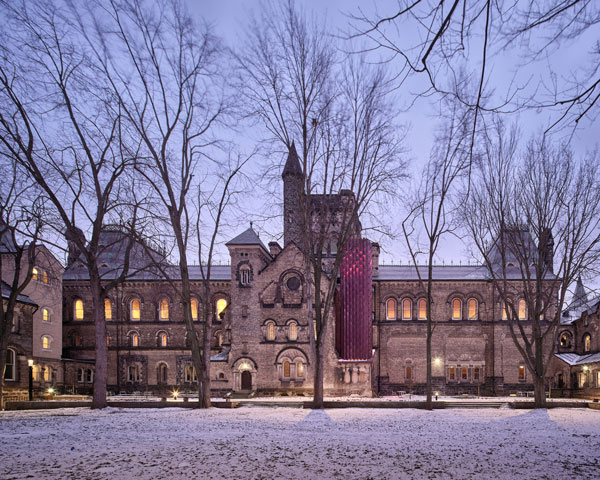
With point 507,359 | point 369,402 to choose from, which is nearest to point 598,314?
point 507,359

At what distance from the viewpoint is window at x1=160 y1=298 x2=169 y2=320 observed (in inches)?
1857

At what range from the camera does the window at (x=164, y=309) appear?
47166 mm

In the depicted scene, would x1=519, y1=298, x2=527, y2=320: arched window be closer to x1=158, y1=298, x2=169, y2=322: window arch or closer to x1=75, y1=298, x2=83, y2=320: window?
x1=158, y1=298, x2=169, y2=322: window arch

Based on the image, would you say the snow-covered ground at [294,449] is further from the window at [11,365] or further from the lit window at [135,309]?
the lit window at [135,309]

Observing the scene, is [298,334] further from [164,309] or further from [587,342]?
[587,342]

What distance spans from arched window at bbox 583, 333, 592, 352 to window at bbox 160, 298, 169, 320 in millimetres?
35962

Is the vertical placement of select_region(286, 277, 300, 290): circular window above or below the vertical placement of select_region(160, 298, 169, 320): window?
above

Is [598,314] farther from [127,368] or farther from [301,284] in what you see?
[127,368]

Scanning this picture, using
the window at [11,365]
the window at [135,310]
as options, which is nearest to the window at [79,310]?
the window at [135,310]

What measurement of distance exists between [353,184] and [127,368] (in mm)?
33733

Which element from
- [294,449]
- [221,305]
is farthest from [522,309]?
[294,449]

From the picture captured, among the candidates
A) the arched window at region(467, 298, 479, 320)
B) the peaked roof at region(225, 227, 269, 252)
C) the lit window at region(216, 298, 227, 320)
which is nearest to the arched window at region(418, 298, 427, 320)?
the arched window at region(467, 298, 479, 320)

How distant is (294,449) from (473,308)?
38.5m

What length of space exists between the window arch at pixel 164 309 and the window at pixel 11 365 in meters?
14.0
